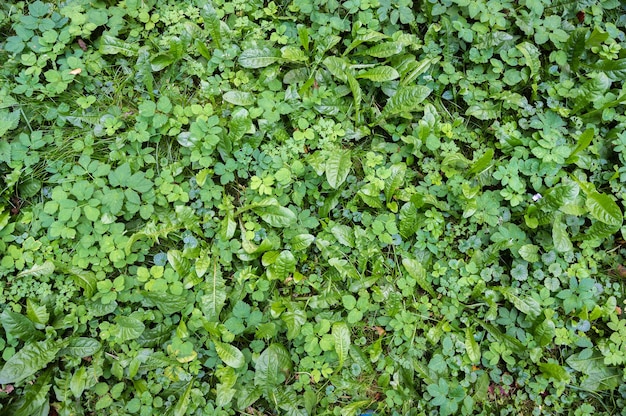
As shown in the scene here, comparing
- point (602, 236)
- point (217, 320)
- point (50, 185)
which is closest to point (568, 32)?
point (602, 236)

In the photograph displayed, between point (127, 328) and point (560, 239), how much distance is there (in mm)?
2755

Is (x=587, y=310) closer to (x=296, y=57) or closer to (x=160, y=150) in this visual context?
(x=296, y=57)

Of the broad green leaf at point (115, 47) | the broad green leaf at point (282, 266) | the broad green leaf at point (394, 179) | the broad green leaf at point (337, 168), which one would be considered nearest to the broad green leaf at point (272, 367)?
the broad green leaf at point (282, 266)

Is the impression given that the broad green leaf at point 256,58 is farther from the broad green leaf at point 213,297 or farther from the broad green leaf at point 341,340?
the broad green leaf at point 341,340

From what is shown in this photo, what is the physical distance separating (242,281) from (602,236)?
235 centimetres

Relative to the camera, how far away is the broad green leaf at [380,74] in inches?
136

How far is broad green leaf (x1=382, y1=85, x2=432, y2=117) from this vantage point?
3.41 metres

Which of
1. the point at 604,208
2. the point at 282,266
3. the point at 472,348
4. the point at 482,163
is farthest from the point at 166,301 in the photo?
the point at 604,208

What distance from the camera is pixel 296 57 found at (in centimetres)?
347

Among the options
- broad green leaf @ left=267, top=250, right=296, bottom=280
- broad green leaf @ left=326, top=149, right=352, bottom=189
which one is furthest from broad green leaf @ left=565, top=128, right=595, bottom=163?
broad green leaf @ left=267, top=250, right=296, bottom=280

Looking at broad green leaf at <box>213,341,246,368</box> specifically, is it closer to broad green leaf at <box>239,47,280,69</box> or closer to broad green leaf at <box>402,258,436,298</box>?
broad green leaf at <box>402,258,436,298</box>

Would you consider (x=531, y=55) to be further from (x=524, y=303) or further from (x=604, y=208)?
(x=524, y=303)

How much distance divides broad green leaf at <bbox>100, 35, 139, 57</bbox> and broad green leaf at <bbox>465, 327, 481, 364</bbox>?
295 centimetres

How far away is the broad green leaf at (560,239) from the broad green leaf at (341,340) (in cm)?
145
